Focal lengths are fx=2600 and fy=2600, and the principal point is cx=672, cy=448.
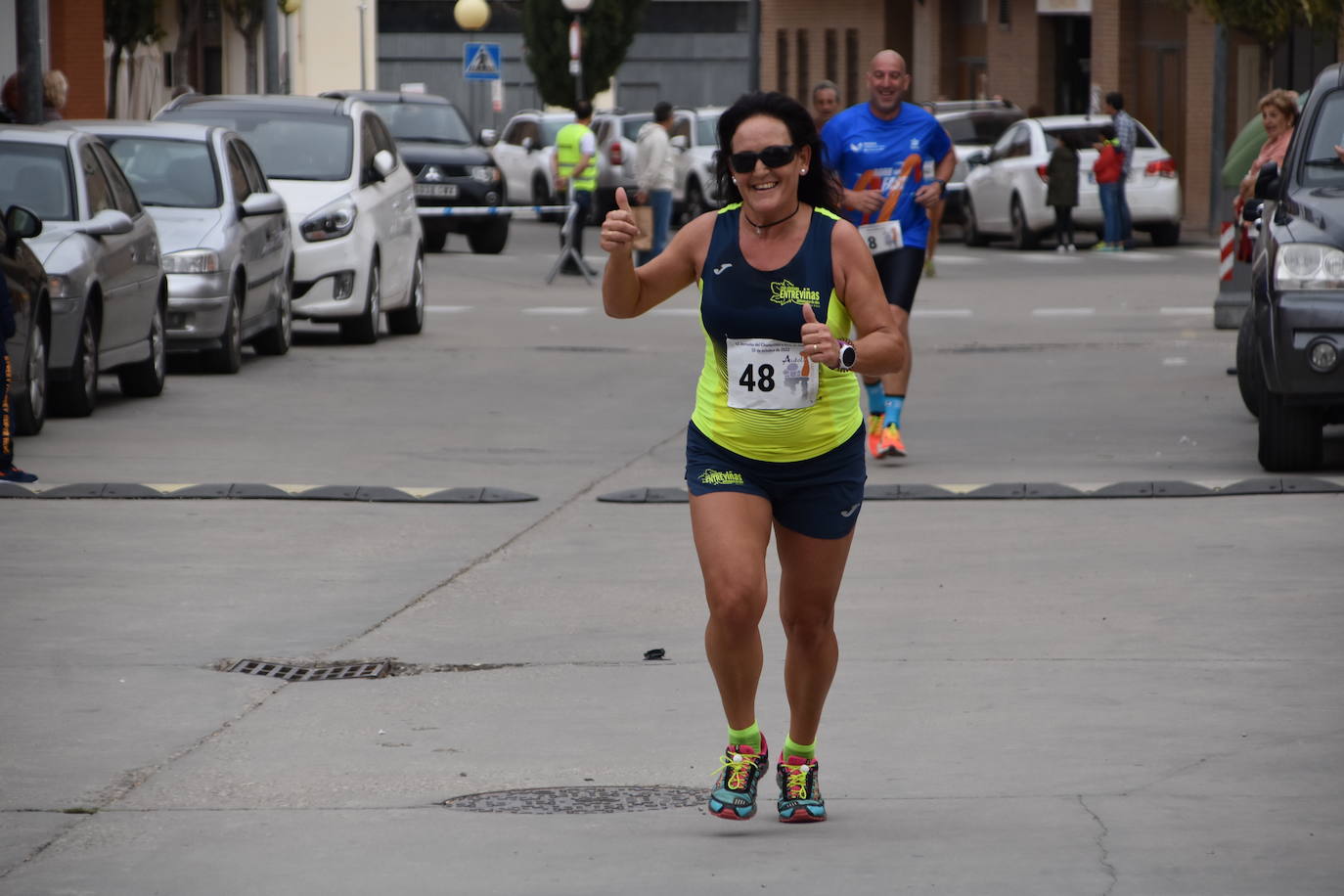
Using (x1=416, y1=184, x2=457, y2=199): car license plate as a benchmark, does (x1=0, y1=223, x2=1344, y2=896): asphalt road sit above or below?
below

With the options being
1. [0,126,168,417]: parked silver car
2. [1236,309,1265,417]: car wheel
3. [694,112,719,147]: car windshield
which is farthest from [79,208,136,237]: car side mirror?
[694,112,719,147]: car windshield

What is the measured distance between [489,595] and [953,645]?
1.79 m

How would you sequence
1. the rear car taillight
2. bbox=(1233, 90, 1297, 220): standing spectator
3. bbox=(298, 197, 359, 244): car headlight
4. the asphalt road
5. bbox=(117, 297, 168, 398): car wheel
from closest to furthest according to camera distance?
the asphalt road → bbox=(117, 297, 168, 398): car wheel → bbox=(1233, 90, 1297, 220): standing spectator → bbox=(298, 197, 359, 244): car headlight → the rear car taillight

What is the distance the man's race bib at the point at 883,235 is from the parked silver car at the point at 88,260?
4.35 meters

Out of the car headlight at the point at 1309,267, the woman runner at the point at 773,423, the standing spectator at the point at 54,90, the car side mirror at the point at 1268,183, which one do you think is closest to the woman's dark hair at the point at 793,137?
the woman runner at the point at 773,423

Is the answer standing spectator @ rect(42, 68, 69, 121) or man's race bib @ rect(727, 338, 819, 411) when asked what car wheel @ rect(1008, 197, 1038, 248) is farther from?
man's race bib @ rect(727, 338, 819, 411)

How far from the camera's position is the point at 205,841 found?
5535 mm

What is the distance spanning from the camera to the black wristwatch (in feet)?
18.3

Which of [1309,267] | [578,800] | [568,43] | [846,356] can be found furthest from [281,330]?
[568,43]

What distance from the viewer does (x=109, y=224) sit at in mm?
14055

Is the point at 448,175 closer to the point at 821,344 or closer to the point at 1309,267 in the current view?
the point at 1309,267

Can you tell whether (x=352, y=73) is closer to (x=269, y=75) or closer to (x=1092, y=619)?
Answer: (x=269, y=75)

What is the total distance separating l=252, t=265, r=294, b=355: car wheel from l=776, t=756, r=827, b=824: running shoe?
42.3ft

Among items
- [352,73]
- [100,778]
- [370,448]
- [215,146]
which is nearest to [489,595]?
[100,778]
